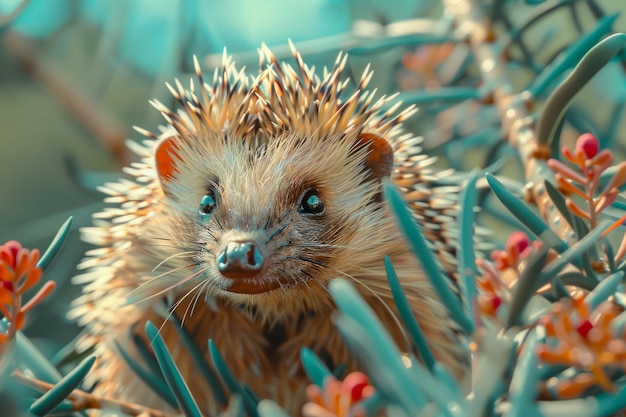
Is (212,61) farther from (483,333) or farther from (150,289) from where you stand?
(483,333)

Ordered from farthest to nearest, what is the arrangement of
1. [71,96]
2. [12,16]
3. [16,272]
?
[71,96] → [12,16] → [16,272]

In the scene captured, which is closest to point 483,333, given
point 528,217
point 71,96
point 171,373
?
point 528,217

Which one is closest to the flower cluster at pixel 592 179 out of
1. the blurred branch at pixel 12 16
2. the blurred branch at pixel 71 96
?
the blurred branch at pixel 12 16

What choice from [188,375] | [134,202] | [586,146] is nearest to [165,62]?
[134,202]

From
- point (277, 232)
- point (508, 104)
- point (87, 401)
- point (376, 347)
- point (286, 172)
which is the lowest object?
point (87, 401)

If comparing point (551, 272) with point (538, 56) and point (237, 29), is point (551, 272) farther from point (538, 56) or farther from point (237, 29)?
point (237, 29)
